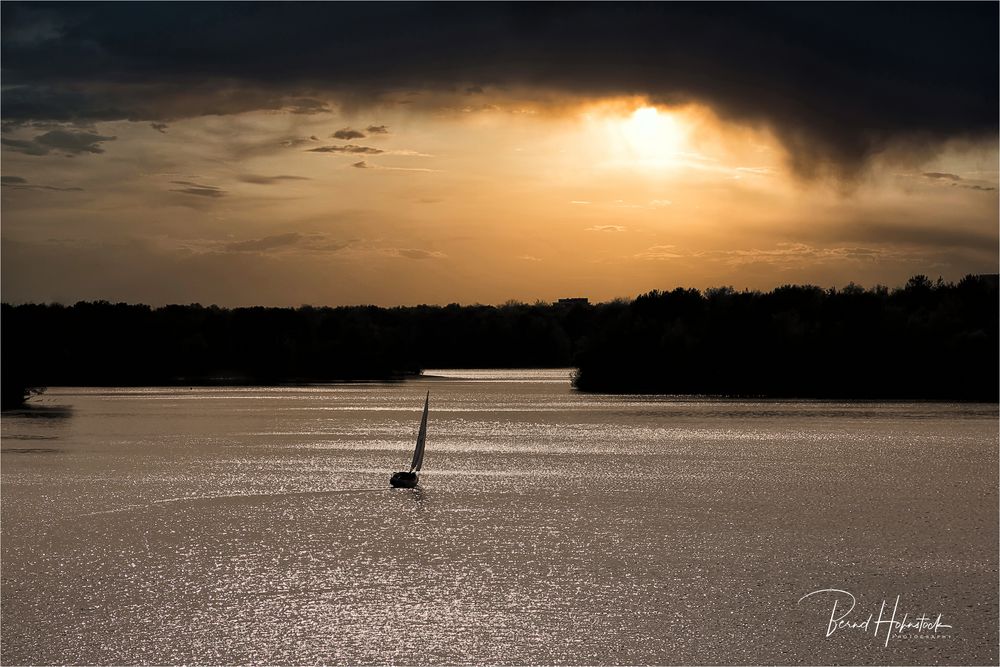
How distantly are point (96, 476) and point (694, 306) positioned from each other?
89519 millimetres

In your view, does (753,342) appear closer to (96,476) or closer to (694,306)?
(694,306)

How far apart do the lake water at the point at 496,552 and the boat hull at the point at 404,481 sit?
0.58m

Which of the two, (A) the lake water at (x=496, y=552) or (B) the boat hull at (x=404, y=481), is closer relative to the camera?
(A) the lake water at (x=496, y=552)

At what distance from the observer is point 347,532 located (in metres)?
29.2

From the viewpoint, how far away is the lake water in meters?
18.4

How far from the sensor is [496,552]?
25.9 meters

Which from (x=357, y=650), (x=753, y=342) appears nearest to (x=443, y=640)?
(x=357, y=650)

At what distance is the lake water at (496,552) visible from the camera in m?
18.4

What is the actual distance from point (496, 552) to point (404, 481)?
12265mm

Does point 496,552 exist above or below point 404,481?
below

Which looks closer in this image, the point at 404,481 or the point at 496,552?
the point at 496,552

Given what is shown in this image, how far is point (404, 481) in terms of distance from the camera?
1489 inches

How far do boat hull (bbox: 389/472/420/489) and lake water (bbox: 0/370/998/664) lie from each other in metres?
0.58

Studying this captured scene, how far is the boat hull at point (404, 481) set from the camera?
124 ft
